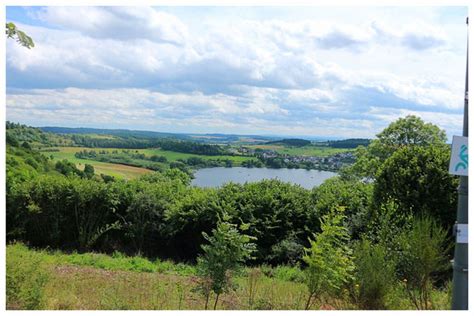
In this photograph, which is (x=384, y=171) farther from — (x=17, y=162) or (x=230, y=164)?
(x=17, y=162)

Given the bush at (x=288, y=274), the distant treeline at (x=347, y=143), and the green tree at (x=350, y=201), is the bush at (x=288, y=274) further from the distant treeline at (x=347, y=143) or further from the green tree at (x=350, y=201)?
the distant treeline at (x=347, y=143)

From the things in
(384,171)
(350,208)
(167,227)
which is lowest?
(167,227)

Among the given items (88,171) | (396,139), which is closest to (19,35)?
(88,171)

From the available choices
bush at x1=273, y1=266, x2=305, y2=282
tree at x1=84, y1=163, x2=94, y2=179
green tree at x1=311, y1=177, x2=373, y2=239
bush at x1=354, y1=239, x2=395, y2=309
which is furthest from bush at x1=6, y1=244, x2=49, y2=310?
tree at x1=84, y1=163, x2=94, y2=179

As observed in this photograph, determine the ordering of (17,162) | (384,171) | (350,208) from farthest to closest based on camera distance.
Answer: (17,162) < (350,208) < (384,171)

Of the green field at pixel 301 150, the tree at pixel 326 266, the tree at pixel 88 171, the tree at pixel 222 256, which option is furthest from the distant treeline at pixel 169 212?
the green field at pixel 301 150

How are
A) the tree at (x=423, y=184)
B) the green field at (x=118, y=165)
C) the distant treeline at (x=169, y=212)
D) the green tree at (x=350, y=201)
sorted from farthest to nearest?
the green field at (x=118, y=165) → the distant treeline at (x=169, y=212) → the green tree at (x=350, y=201) → the tree at (x=423, y=184)

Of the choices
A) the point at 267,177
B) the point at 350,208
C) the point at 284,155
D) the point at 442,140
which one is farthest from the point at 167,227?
the point at 442,140

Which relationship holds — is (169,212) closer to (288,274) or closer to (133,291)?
(288,274)
